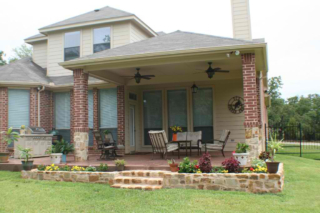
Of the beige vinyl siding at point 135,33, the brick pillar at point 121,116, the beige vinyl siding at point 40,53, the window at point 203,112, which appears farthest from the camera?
the beige vinyl siding at point 40,53

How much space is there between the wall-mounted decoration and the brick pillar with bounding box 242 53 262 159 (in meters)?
3.76

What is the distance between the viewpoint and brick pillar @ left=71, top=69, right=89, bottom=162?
332 inches

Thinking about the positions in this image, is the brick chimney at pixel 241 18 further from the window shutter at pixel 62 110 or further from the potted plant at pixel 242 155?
the window shutter at pixel 62 110

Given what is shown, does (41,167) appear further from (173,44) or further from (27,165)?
(173,44)

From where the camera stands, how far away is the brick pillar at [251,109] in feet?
22.6

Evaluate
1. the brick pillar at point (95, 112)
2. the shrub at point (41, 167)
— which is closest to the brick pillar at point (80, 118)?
the shrub at point (41, 167)

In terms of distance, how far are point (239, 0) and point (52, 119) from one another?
8.29m

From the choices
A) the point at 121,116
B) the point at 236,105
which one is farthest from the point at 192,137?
the point at 121,116

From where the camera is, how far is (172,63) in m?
8.03

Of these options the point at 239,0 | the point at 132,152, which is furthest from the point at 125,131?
the point at 239,0

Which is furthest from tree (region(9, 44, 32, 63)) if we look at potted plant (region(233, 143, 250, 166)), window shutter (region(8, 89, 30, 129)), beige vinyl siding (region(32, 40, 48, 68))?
potted plant (region(233, 143, 250, 166))

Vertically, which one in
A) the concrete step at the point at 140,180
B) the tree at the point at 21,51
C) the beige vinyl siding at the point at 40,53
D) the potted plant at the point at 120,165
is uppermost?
the tree at the point at 21,51

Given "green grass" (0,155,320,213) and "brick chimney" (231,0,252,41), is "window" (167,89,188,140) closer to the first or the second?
"brick chimney" (231,0,252,41)

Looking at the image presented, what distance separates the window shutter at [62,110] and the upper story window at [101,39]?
2248 millimetres
